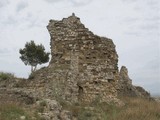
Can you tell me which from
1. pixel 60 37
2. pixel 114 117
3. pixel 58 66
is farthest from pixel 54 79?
pixel 114 117

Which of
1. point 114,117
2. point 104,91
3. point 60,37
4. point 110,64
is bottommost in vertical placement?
point 114,117

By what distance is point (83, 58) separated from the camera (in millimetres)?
17031

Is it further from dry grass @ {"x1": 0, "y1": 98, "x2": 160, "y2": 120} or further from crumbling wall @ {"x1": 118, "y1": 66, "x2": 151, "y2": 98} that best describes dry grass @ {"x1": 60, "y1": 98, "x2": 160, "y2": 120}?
crumbling wall @ {"x1": 118, "y1": 66, "x2": 151, "y2": 98}

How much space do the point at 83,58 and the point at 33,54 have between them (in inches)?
793

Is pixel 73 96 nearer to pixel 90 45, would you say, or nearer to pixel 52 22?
pixel 90 45

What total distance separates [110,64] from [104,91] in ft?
4.08

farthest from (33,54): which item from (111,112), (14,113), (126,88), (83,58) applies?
(14,113)

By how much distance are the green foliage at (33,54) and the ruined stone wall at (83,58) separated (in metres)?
19.6

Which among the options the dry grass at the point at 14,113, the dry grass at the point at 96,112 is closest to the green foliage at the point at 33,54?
the dry grass at the point at 96,112

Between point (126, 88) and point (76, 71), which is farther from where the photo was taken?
point (126, 88)

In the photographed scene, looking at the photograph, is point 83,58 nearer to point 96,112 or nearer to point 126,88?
point 96,112

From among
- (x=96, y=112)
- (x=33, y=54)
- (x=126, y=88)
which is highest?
(x=33, y=54)

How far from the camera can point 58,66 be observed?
16844 mm

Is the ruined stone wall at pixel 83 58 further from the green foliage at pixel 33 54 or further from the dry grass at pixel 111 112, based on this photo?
the green foliage at pixel 33 54
